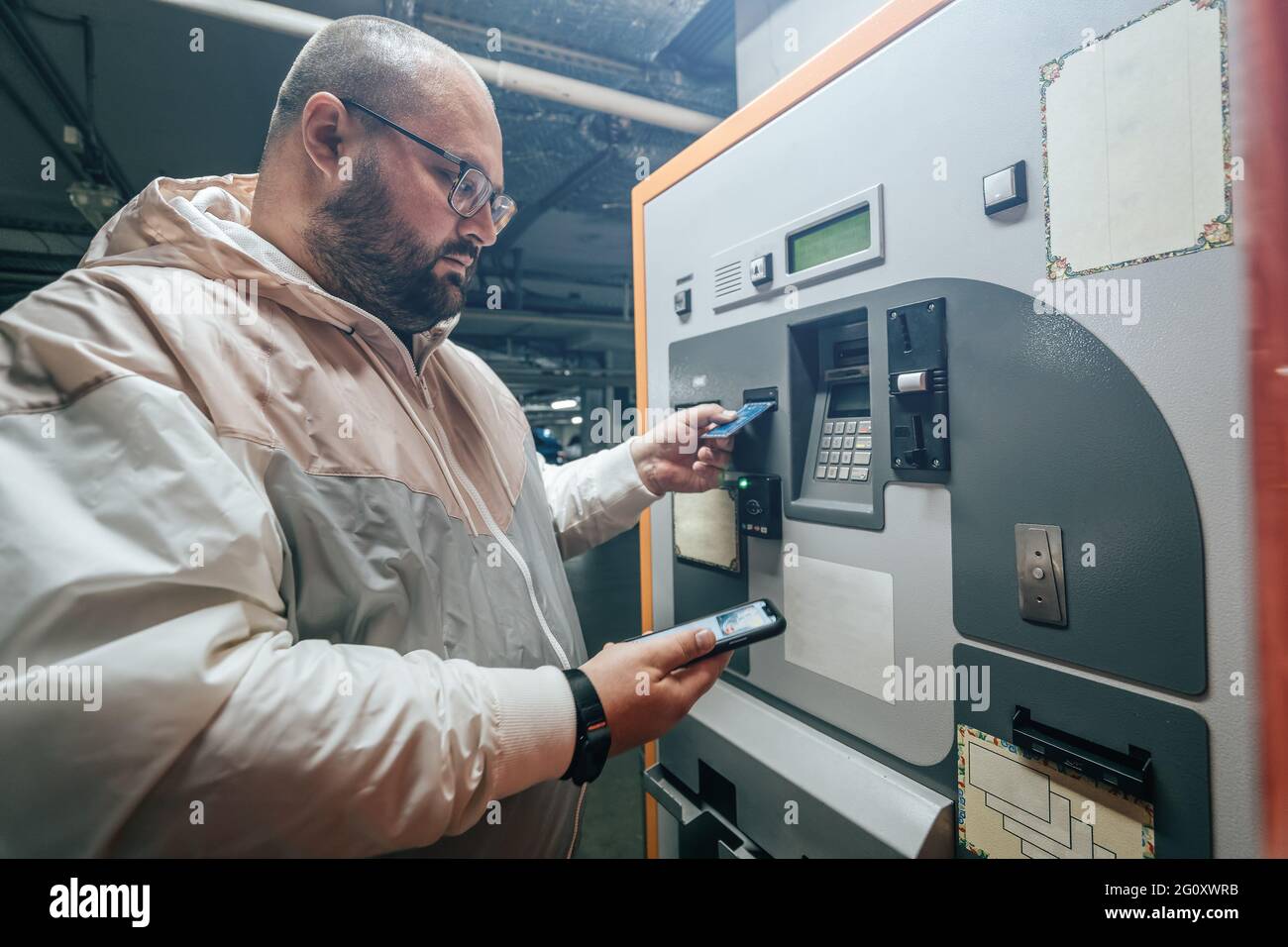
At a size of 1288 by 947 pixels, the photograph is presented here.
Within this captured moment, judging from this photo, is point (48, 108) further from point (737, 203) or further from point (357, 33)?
point (737, 203)

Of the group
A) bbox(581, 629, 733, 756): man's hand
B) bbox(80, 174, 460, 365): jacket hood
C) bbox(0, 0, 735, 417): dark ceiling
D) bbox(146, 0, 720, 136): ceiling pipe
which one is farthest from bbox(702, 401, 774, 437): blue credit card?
bbox(0, 0, 735, 417): dark ceiling

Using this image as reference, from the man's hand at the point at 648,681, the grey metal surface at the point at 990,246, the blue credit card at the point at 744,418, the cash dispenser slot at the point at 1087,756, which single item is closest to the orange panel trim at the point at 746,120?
the grey metal surface at the point at 990,246

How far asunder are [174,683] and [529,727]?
13.1 inches

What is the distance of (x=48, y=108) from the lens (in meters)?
2.22

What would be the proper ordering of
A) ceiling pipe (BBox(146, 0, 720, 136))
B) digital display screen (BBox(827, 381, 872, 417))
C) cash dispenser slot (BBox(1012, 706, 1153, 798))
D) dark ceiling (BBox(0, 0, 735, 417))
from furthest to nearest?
dark ceiling (BBox(0, 0, 735, 417)) → ceiling pipe (BBox(146, 0, 720, 136)) → digital display screen (BBox(827, 381, 872, 417)) → cash dispenser slot (BBox(1012, 706, 1153, 798))

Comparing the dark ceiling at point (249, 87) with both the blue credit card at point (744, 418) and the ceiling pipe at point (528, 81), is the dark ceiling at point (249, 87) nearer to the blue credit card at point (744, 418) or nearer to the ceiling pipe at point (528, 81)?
the ceiling pipe at point (528, 81)

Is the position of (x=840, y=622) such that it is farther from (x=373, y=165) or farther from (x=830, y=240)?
(x=373, y=165)

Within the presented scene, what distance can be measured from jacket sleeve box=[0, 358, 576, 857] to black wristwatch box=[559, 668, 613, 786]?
0.35 ft

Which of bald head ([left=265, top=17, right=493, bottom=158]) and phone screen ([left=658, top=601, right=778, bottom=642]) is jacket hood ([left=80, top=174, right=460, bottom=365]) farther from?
phone screen ([left=658, top=601, right=778, bottom=642])

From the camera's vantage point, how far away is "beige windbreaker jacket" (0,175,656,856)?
0.49m

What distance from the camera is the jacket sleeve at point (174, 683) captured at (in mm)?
485

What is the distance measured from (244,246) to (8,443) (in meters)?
0.35

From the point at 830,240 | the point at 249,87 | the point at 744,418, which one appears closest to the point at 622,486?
the point at 744,418
